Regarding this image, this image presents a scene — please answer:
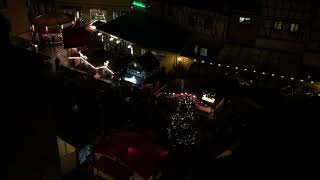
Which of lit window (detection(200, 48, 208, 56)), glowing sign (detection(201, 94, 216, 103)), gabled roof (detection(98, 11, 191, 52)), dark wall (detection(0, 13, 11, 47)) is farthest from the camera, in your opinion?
gabled roof (detection(98, 11, 191, 52))

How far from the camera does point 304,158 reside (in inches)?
456

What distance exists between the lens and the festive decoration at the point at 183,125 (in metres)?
20.6

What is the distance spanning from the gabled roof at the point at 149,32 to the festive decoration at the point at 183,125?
538 cm

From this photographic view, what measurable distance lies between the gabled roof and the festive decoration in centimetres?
538

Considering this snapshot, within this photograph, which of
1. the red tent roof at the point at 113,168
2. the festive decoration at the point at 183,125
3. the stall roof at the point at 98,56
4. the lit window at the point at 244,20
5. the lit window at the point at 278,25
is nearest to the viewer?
the red tent roof at the point at 113,168

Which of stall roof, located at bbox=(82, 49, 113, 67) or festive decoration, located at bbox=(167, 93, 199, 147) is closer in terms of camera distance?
festive decoration, located at bbox=(167, 93, 199, 147)

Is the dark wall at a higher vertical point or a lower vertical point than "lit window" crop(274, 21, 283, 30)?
higher

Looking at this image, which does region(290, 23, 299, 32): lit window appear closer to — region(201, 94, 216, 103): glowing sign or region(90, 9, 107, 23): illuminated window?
region(201, 94, 216, 103): glowing sign

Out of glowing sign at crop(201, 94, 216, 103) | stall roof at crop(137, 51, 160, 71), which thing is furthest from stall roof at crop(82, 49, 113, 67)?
glowing sign at crop(201, 94, 216, 103)

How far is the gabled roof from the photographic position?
2759cm

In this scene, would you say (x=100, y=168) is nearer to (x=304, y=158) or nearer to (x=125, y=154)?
(x=125, y=154)

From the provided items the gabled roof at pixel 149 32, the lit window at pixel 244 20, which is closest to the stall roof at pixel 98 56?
the gabled roof at pixel 149 32

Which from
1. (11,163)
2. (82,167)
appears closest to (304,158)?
(11,163)

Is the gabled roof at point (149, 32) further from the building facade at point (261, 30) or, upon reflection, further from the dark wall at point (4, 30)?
the dark wall at point (4, 30)
